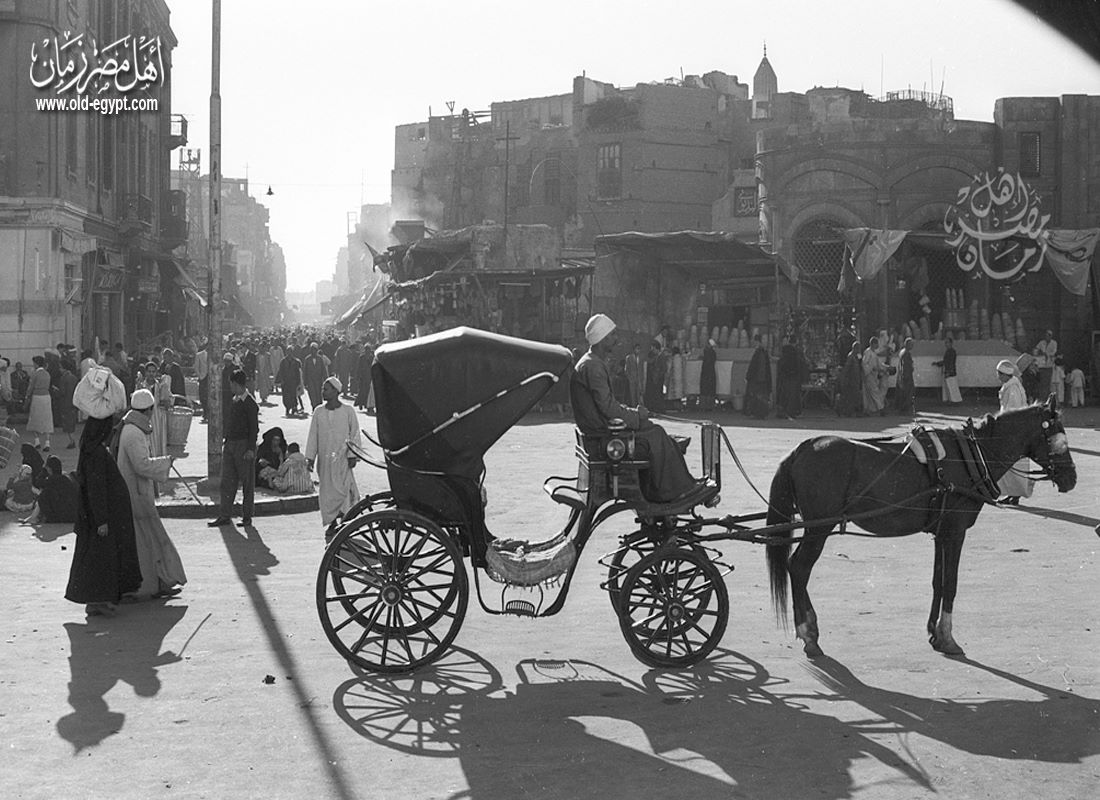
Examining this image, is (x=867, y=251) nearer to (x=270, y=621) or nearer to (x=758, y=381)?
(x=758, y=381)

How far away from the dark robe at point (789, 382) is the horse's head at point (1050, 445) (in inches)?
711

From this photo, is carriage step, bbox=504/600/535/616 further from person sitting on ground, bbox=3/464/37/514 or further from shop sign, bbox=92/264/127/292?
shop sign, bbox=92/264/127/292

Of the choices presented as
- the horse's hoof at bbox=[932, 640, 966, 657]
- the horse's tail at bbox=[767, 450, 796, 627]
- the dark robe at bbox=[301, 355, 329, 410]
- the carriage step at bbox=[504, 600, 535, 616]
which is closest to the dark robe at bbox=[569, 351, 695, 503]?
the horse's tail at bbox=[767, 450, 796, 627]

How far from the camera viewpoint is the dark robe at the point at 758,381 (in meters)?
26.2

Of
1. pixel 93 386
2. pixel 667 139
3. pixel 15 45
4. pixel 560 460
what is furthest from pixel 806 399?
pixel 667 139

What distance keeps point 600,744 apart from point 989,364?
24.0 meters

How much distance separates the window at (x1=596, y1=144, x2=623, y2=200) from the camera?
5103 centimetres

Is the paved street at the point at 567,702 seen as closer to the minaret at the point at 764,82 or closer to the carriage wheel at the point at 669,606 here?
the carriage wheel at the point at 669,606

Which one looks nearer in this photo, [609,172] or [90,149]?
[90,149]

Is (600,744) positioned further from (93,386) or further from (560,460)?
(560,460)

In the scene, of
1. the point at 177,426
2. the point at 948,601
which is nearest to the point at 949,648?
the point at 948,601

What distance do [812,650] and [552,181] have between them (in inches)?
1951

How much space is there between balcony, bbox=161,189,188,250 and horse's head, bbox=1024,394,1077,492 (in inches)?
1533

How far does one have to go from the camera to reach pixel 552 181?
5572 cm
